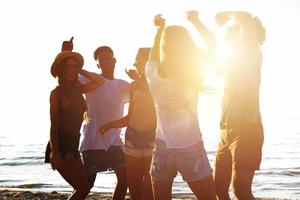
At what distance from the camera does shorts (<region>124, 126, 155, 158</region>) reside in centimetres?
545

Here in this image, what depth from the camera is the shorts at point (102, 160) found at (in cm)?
623

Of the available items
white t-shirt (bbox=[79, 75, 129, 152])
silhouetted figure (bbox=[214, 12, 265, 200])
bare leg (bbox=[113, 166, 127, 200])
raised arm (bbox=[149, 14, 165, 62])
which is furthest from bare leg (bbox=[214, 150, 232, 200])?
white t-shirt (bbox=[79, 75, 129, 152])

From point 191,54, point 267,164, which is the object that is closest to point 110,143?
point 191,54

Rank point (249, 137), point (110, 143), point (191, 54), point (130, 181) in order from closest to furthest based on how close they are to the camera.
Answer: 1. point (191, 54)
2. point (249, 137)
3. point (130, 181)
4. point (110, 143)

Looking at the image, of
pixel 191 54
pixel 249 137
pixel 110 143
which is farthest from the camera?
pixel 110 143

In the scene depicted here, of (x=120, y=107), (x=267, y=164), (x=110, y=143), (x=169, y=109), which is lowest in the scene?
(x=267, y=164)

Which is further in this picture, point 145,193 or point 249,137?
point 145,193

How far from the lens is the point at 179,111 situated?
355 centimetres

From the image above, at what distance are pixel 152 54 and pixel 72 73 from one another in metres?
1.87

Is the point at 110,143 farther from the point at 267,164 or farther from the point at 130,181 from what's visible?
the point at 267,164

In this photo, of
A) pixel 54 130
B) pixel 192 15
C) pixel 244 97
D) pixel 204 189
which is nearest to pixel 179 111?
pixel 204 189

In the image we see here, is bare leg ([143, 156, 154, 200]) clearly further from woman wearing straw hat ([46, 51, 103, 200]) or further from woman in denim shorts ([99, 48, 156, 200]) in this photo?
woman wearing straw hat ([46, 51, 103, 200])

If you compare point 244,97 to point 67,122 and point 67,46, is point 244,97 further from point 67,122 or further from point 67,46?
point 67,46

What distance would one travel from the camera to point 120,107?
646cm
